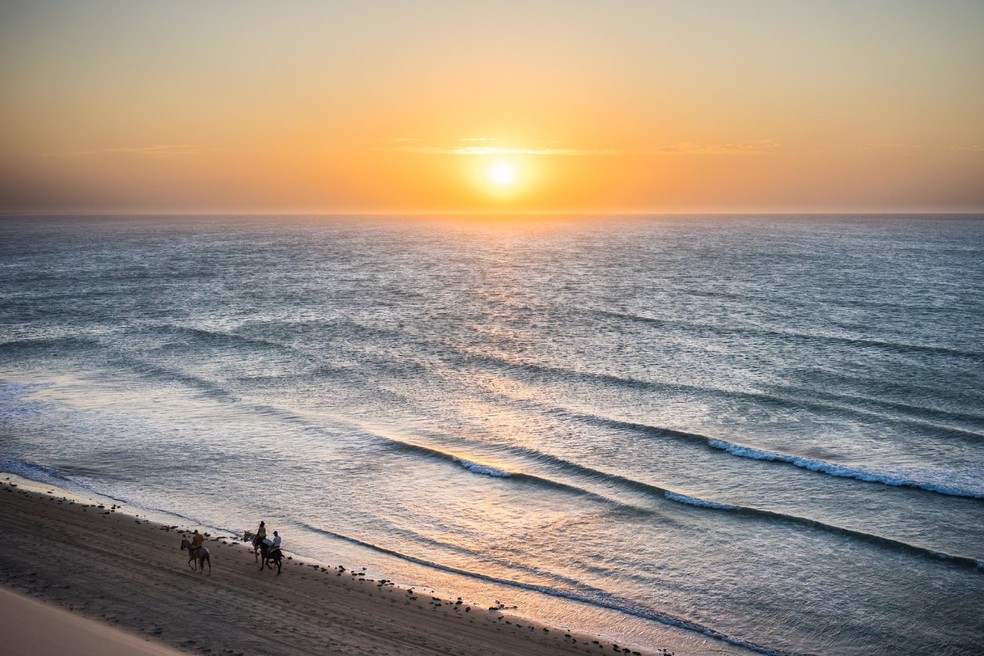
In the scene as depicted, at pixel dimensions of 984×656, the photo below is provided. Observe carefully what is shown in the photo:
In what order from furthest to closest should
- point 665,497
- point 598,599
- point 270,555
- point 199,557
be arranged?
1. point 665,497
2. point 598,599
3. point 270,555
4. point 199,557

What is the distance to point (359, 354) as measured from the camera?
151 ft

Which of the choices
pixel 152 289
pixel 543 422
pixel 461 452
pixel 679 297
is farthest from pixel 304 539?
pixel 152 289

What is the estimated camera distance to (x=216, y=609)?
1594cm

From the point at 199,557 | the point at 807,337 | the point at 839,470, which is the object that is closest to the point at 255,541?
the point at 199,557

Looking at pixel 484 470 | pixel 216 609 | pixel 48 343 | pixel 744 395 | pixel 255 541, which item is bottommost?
pixel 216 609

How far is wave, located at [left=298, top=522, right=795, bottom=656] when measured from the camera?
1633 cm

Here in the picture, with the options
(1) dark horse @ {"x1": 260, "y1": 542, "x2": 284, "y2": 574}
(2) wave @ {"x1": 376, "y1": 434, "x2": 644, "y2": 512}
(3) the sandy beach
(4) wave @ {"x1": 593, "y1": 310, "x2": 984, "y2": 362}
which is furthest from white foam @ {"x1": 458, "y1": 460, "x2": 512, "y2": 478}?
(4) wave @ {"x1": 593, "y1": 310, "x2": 984, "y2": 362}

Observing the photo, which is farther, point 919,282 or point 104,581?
point 919,282

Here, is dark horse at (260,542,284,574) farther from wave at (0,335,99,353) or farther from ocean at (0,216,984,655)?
wave at (0,335,99,353)

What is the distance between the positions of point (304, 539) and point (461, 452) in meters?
8.73

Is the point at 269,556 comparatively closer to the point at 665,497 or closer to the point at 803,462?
the point at 665,497

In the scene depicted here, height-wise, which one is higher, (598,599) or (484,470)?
(484,470)

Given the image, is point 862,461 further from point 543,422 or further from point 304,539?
point 304,539

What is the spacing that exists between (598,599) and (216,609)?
9526mm
